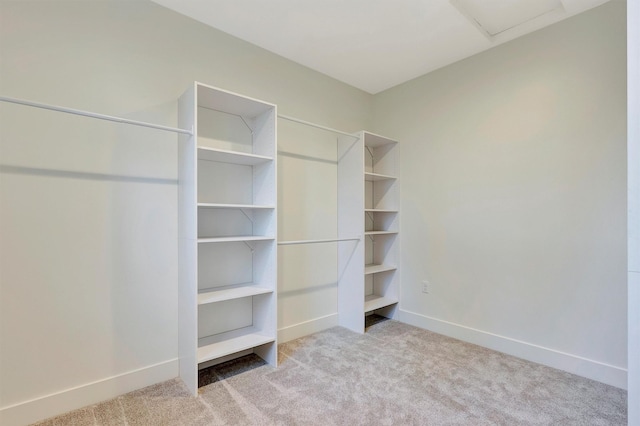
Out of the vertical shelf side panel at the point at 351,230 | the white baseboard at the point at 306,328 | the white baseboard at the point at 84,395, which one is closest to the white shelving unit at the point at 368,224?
the vertical shelf side panel at the point at 351,230

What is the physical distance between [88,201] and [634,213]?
2767mm

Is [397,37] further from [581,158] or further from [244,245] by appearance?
[244,245]

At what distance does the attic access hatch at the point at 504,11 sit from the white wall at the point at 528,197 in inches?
8.1

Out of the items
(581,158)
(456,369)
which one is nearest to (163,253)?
(456,369)

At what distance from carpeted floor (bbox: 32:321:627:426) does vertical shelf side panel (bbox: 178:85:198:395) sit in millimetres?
194

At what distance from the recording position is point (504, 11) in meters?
2.28

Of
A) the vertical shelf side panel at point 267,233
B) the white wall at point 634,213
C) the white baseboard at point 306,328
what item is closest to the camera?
the white wall at point 634,213

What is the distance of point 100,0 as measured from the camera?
1.95 m

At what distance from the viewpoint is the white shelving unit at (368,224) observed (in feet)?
10.1

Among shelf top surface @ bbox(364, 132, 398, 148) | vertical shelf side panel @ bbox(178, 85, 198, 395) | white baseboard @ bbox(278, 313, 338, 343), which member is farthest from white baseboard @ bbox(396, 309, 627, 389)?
vertical shelf side panel @ bbox(178, 85, 198, 395)

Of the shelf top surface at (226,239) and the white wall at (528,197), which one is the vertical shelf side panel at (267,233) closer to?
the shelf top surface at (226,239)

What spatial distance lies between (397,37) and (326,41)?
0.60 metres

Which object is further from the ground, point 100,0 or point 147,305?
point 100,0

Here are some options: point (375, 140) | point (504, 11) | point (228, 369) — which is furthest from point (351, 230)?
point (504, 11)
